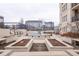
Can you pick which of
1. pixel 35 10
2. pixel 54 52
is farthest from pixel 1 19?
pixel 54 52

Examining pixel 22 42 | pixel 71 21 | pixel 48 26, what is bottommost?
pixel 22 42

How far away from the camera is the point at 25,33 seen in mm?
3791

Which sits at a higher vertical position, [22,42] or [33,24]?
[33,24]

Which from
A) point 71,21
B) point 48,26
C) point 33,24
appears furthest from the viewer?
point 71,21

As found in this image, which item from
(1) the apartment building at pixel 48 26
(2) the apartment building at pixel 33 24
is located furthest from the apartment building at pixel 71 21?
(2) the apartment building at pixel 33 24

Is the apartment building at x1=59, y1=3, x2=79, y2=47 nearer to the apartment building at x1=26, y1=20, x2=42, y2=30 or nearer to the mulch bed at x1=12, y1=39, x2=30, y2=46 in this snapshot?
the apartment building at x1=26, y1=20, x2=42, y2=30

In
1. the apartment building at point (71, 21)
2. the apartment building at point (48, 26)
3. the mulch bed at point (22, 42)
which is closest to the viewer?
the mulch bed at point (22, 42)

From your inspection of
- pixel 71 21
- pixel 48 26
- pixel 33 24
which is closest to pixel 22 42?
pixel 33 24

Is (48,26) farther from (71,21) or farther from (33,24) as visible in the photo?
(71,21)

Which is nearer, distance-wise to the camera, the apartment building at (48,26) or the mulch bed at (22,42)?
the mulch bed at (22,42)

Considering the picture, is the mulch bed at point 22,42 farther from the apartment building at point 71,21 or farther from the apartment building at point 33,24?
the apartment building at point 71,21

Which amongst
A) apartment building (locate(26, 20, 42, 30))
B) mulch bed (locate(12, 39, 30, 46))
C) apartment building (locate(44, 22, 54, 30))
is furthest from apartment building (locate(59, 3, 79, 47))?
mulch bed (locate(12, 39, 30, 46))

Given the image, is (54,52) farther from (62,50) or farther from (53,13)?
(53,13)

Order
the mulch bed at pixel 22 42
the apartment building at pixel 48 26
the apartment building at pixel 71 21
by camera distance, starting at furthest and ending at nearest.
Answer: the apartment building at pixel 71 21 → the apartment building at pixel 48 26 → the mulch bed at pixel 22 42
